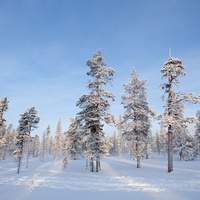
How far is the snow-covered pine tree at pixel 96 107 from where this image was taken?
88.9 ft

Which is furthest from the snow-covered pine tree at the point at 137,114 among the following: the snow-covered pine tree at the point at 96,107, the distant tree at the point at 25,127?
the distant tree at the point at 25,127

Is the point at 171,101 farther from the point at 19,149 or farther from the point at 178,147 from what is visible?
the point at 178,147

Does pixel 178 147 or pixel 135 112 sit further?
pixel 178 147

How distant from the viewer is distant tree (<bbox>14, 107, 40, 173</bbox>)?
45.3 meters

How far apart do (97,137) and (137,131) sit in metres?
8.07

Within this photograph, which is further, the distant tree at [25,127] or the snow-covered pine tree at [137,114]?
the distant tree at [25,127]

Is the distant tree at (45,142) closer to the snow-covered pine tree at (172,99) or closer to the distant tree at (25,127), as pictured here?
the distant tree at (25,127)

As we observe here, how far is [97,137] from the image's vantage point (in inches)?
1066

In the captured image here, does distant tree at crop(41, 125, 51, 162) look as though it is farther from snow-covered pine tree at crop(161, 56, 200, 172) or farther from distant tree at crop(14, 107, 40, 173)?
snow-covered pine tree at crop(161, 56, 200, 172)

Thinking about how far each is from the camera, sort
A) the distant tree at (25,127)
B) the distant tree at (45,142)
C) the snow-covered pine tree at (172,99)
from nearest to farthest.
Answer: the snow-covered pine tree at (172,99) < the distant tree at (25,127) < the distant tree at (45,142)

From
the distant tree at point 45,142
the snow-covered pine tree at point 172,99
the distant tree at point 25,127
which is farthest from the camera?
the distant tree at point 45,142

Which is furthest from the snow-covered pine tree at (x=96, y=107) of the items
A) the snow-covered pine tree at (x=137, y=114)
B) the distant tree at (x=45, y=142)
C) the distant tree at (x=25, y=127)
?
the distant tree at (x=45, y=142)

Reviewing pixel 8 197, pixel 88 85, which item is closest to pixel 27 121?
pixel 88 85

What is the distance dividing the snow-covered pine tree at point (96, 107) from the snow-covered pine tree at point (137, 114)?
5308mm
